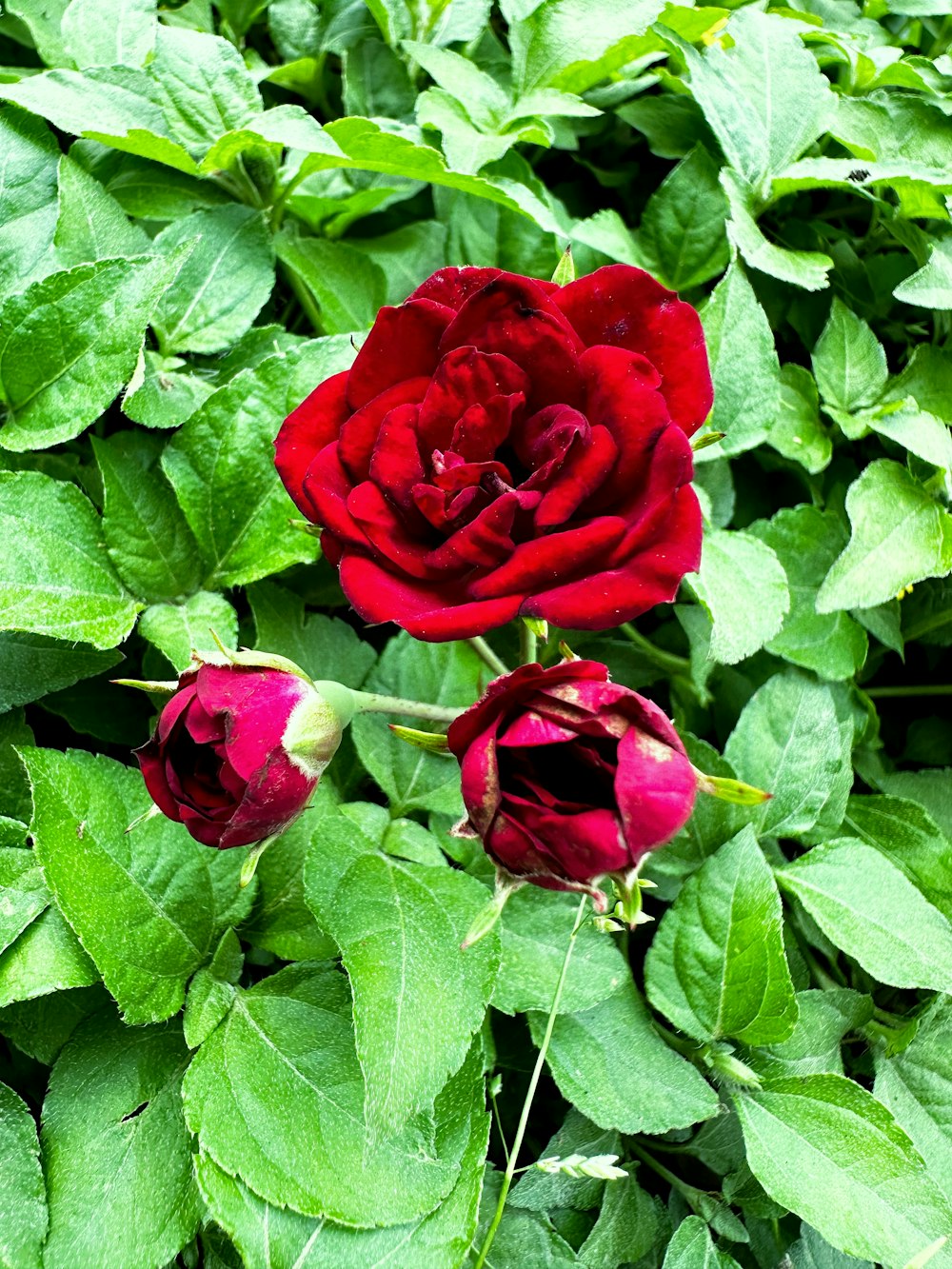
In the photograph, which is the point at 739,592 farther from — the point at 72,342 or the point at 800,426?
the point at 72,342

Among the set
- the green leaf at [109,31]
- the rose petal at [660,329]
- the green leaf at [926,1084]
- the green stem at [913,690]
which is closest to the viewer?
the rose petal at [660,329]

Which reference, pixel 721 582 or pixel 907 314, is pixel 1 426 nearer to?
pixel 721 582

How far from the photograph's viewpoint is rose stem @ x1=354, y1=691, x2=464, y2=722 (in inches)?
27.1

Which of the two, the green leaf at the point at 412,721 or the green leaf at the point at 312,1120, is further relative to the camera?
the green leaf at the point at 412,721

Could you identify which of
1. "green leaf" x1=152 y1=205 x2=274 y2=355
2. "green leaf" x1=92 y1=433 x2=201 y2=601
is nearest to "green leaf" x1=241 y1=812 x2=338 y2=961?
"green leaf" x1=92 y1=433 x2=201 y2=601

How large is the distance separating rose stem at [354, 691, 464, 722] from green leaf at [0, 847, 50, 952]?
249 mm

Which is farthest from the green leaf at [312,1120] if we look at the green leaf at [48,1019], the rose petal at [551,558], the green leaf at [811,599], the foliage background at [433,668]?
the green leaf at [811,599]

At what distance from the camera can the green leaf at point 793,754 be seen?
2.74ft

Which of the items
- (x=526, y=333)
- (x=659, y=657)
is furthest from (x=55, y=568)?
(x=659, y=657)

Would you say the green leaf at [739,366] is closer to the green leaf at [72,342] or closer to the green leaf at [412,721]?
the green leaf at [412,721]

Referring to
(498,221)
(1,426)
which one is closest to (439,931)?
(1,426)

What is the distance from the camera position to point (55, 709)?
791 millimetres

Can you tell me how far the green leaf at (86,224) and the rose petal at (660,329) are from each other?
1.43 ft

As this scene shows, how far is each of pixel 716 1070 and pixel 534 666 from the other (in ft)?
1.45
